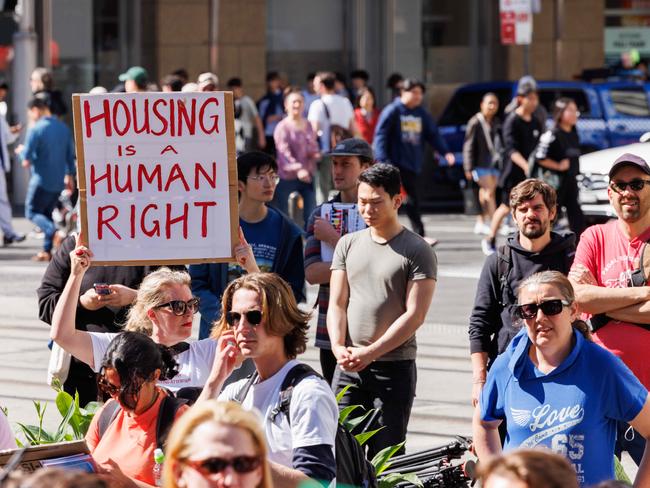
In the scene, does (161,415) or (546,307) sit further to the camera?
(546,307)

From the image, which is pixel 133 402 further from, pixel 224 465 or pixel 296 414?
pixel 224 465

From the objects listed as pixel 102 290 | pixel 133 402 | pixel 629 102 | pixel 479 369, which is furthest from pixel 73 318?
pixel 629 102

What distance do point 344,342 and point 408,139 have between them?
9957mm

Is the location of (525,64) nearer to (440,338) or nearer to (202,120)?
(440,338)

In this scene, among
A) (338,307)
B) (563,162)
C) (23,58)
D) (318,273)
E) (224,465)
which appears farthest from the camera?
(23,58)

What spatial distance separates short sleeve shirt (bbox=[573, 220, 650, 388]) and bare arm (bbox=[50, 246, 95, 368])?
2.09 meters

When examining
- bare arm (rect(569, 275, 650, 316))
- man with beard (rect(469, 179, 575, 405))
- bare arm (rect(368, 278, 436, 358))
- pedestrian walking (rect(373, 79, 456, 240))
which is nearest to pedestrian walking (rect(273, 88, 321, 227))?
pedestrian walking (rect(373, 79, 456, 240))

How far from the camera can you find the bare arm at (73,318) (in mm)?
6176

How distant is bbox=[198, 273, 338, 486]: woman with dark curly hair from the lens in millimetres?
4871

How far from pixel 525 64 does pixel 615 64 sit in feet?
16.5

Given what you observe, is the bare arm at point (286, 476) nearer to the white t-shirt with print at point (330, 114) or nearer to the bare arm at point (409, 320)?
the bare arm at point (409, 320)

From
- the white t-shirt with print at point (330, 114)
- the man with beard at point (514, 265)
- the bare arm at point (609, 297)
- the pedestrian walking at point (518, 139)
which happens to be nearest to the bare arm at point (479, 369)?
the man with beard at point (514, 265)

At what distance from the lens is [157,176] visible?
262 inches

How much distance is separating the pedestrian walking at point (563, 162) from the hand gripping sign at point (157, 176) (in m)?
9.38
